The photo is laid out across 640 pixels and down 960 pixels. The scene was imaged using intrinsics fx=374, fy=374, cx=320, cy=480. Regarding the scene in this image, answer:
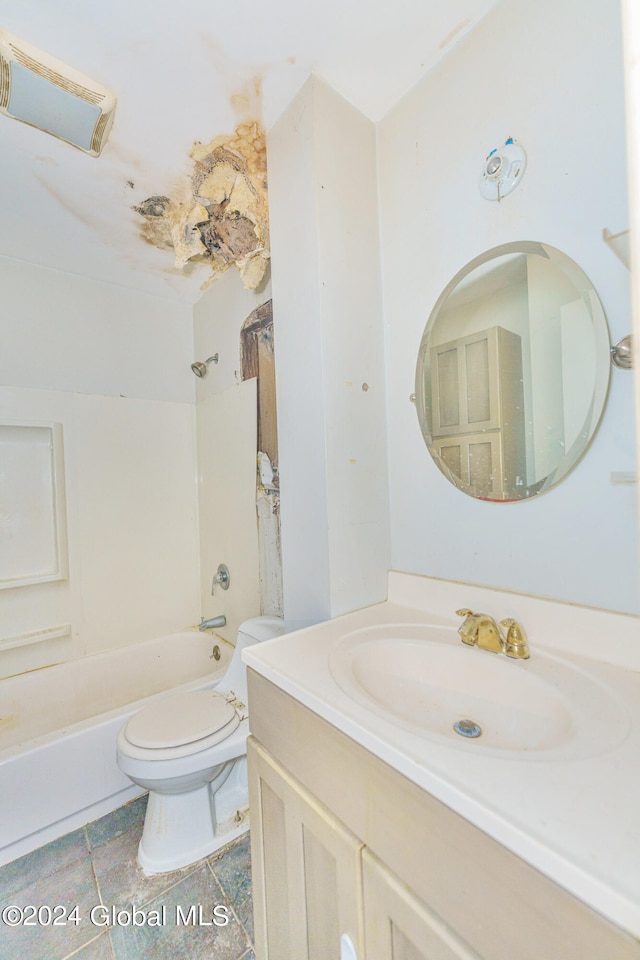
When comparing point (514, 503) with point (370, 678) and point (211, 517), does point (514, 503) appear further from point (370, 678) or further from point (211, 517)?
point (211, 517)

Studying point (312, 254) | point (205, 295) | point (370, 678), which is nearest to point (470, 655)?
point (370, 678)

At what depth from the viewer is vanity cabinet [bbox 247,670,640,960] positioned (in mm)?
400

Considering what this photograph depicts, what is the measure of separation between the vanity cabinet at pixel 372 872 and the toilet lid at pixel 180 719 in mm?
517

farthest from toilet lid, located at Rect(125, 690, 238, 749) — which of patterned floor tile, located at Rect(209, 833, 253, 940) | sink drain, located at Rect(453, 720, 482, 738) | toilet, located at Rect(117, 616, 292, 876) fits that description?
sink drain, located at Rect(453, 720, 482, 738)

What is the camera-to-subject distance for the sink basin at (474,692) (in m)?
0.58

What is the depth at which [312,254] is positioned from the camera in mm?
1076

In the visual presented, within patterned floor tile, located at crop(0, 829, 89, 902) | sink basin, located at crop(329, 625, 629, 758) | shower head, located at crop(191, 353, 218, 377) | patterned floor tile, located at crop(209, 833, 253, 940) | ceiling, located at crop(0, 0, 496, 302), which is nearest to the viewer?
sink basin, located at crop(329, 625, 629, 758)

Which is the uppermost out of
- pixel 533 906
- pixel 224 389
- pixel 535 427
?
pixel 224 389

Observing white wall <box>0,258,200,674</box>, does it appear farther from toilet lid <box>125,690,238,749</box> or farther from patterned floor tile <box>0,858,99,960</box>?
patterned floor tile <box>0,858,99,960</box>

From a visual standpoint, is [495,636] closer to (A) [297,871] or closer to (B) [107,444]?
(A) [297,871]

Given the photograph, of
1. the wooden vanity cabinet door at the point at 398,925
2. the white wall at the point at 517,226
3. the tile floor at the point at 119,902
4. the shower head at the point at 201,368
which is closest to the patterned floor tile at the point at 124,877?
the tile floor at the point at 119,902

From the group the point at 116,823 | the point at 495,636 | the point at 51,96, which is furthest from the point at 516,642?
the point at 51,96

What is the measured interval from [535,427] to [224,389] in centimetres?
165

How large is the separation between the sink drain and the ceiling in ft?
5.38
